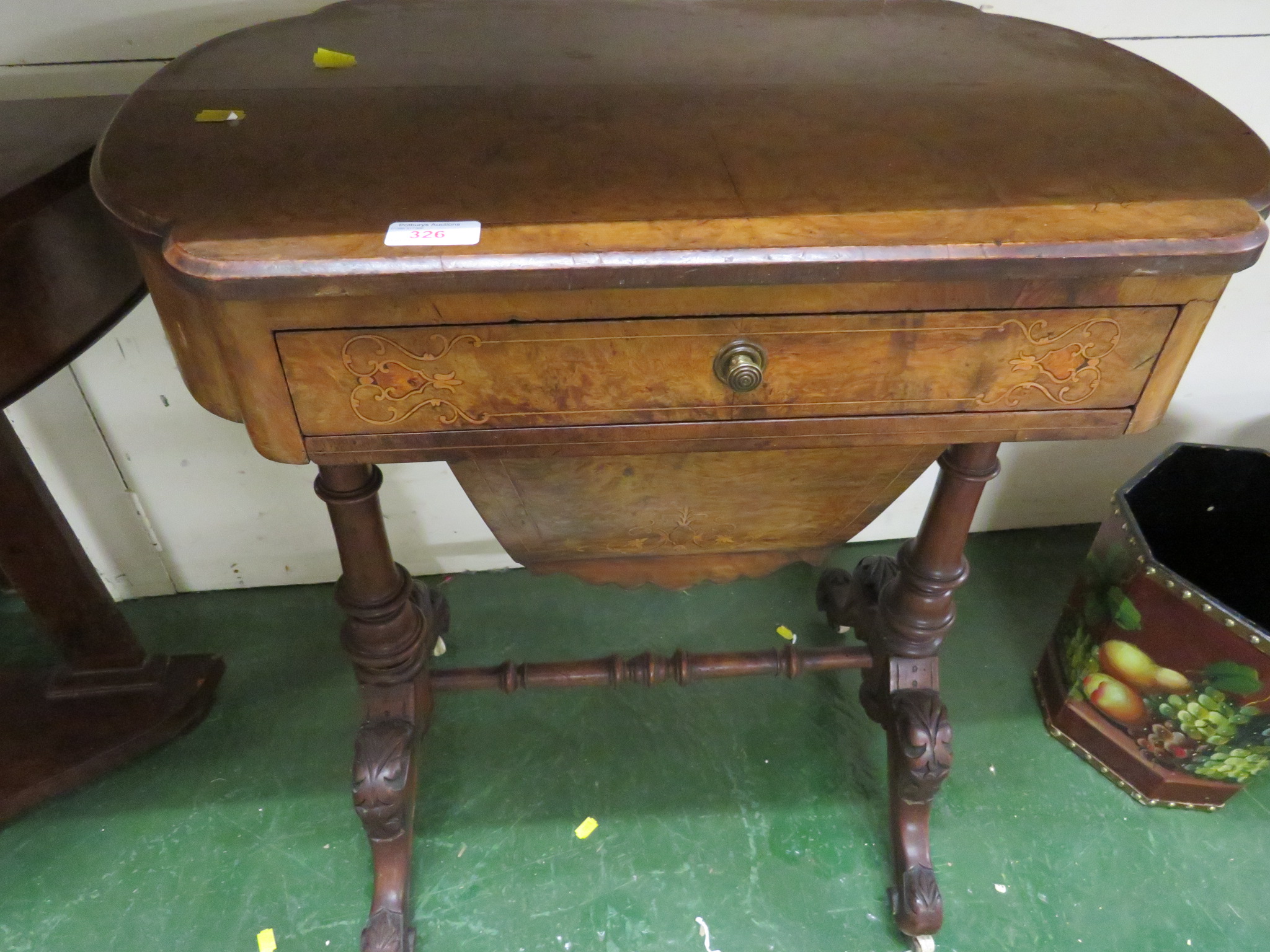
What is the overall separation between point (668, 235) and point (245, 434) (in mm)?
1115

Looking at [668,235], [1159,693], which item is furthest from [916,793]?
[668,235]

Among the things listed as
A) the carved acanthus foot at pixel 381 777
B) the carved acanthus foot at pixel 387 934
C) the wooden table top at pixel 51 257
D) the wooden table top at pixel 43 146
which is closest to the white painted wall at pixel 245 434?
the wooden table top at pixel 43 146

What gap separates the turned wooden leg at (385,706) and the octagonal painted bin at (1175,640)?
41.3 inches

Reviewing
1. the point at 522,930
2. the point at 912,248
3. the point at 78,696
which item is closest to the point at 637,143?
the point at 912,248

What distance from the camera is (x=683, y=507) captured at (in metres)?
1.25

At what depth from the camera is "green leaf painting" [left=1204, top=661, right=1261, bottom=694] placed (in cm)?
121

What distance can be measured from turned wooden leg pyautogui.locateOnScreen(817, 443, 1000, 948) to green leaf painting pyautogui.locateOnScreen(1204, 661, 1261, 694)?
37 centimetres

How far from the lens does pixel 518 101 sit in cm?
88

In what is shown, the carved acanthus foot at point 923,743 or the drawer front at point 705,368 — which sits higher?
the drawer front at point 705,368

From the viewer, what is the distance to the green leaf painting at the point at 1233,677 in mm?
1210

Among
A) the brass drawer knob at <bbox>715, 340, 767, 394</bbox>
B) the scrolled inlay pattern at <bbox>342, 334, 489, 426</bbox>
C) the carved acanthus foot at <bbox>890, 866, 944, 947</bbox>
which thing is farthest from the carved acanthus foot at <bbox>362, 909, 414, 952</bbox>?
the brass drawer knob at <bbox>715, 340, 767, 394</bbox>

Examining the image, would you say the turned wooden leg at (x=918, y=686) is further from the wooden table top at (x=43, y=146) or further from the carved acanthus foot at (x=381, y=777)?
the wooden table top at (x=43, y=146)

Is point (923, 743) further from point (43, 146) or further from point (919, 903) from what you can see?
point (43, 146)

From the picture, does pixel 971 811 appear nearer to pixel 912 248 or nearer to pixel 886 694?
pixel 886 694
